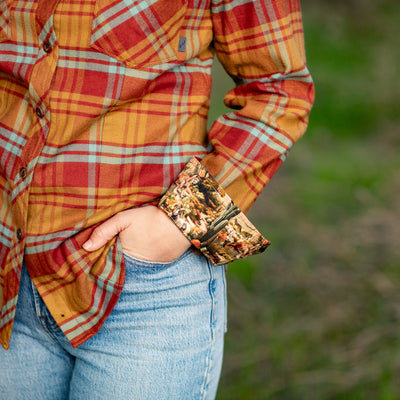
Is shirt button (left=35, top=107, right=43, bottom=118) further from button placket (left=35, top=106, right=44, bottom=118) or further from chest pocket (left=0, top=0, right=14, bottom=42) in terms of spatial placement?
chest pocket (left=0, top=0, right=14, bottom=42)

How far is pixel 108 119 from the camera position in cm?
109

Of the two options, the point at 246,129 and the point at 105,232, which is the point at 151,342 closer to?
the point at 105,232

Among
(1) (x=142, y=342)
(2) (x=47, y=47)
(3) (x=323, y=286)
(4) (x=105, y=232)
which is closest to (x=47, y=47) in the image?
(2) (x=47, y=47)

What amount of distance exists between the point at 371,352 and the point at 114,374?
1827mm

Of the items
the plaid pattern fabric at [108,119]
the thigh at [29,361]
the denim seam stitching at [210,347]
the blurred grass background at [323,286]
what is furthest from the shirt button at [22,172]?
the blurred grass background at [323,286]

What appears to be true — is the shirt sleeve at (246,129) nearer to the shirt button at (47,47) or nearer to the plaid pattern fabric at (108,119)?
the plaid pattern fabric at (108,119)

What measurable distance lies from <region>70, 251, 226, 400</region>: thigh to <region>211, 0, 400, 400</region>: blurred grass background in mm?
1457

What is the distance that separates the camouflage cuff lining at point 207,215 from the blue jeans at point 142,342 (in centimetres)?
7

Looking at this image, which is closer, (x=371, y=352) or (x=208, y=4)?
(x=208, y=4)

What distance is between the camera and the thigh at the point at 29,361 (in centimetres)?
118

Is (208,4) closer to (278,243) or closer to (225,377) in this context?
(225,377)

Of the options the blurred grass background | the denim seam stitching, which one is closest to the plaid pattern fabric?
the denim seam stitching

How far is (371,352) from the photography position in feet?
8.21

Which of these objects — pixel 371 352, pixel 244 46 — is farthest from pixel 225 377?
pixel 244 46
